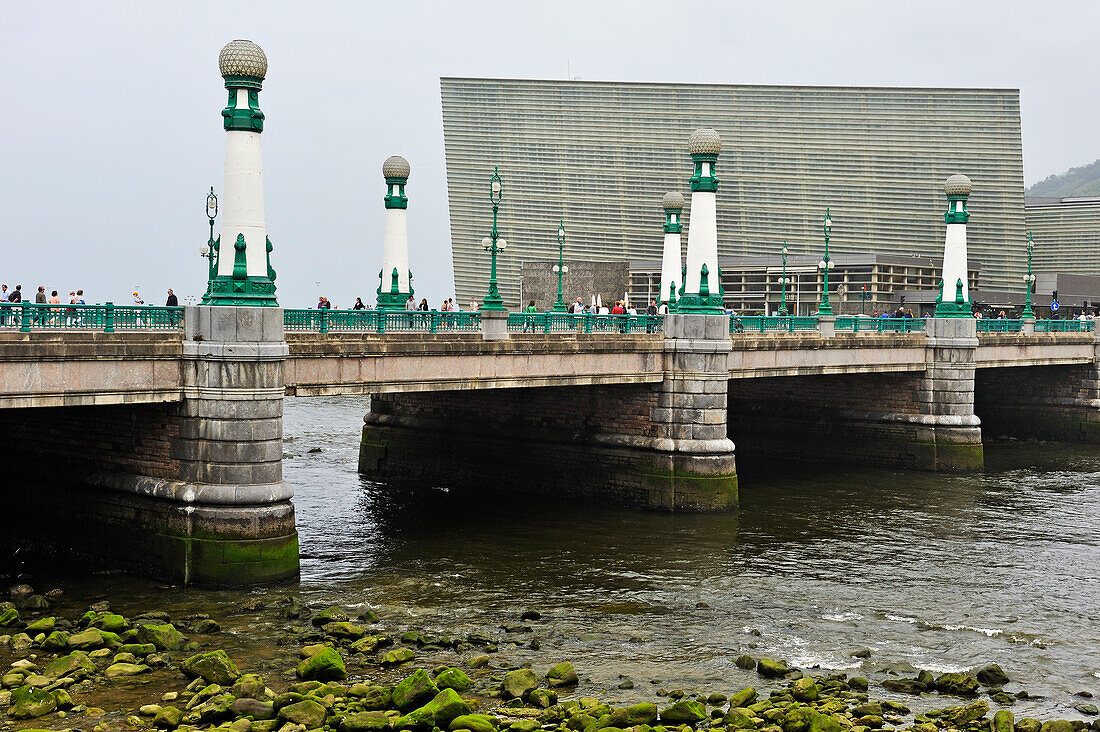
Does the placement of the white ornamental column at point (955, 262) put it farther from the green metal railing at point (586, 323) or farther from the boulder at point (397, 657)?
the boulder at point (397, 657)

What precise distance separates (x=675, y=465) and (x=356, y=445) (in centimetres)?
2434

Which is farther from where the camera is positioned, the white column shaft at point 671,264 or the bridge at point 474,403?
the white column shaft at point 671,264

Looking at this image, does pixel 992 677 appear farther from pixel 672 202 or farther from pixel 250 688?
pixel 672 202

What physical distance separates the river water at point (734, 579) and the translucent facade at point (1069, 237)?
320ft

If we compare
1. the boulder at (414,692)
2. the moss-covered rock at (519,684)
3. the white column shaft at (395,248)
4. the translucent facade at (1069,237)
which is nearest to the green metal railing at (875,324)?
the white column shaft at (395,248)

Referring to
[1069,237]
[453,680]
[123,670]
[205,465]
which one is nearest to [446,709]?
[453,680]

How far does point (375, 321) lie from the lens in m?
28.8

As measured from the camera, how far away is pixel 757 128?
128 m

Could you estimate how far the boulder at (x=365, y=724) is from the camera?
16.5 meters

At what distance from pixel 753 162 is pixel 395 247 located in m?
96.2

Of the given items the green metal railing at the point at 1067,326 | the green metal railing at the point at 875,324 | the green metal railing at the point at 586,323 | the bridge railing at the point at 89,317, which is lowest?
the green metal railing at the point at 1067,326

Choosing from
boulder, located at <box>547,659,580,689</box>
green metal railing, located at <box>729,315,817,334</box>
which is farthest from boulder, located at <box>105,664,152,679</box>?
Answer: green metal railing, located at <box>729,315,817,334</box>

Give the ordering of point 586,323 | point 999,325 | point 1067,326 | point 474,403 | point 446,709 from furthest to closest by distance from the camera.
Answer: point 1067,326
point 999,325
point 474,403
point 586,323
point 446,709

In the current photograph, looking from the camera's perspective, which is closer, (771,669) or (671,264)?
(771,669)
